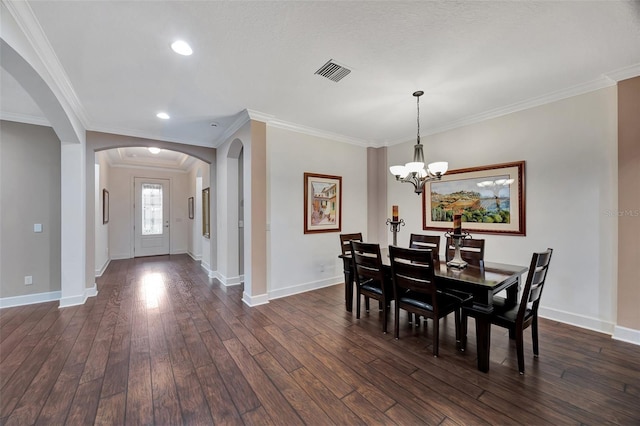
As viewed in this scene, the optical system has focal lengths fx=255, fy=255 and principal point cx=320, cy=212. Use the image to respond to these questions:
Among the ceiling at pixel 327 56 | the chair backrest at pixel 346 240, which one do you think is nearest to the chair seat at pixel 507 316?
the chair backrest at pixel 346 240

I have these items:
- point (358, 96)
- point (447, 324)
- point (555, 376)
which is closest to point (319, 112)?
Answer: point (358, 96)

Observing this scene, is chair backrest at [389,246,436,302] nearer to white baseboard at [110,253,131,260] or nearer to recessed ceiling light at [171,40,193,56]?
recessed ceiling light at [171,40,193,56]

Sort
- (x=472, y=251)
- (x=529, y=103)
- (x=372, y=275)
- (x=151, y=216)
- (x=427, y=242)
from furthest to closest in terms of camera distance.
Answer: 1. (x=151, y=216)
2. (x=427, y=242)
3. (x=529, y=103)
4. (x=472, y=251)
5. (x=372, y=275)

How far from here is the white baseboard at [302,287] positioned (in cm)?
399

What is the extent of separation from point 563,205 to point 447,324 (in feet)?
6.56

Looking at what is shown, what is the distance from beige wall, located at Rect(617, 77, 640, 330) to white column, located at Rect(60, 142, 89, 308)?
265 inches

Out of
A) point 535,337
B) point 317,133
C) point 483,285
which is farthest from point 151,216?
point 535,337

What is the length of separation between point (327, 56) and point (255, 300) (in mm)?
3172

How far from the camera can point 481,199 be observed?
3.75 metres

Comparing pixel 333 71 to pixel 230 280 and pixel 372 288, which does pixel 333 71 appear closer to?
pixel 372 288

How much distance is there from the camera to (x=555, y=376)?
206 cm

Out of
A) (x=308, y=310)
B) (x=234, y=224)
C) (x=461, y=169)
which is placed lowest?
(x=308, y=310)

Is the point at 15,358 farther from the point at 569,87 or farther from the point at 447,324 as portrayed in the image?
the point at 569,87

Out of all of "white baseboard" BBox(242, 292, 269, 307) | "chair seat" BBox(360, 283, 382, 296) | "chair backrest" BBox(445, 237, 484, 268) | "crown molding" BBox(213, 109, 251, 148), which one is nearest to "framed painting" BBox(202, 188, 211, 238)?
"crown molding" BBox(213, 109, 251, 148)
